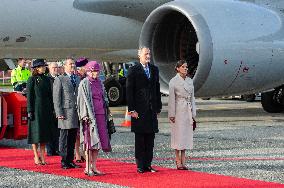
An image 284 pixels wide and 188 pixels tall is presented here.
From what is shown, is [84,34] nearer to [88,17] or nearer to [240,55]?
[88,17]

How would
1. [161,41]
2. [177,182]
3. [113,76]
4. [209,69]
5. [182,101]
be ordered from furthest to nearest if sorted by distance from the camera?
[113,76] < [161,41] < [209,69] < [182,101] < [177,182]

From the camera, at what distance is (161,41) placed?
538 inches

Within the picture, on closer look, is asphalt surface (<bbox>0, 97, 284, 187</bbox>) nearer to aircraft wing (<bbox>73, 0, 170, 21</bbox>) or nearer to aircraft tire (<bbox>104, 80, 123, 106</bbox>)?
aircraft wing (<bbox>73, 0, 170, 21</bbox>)

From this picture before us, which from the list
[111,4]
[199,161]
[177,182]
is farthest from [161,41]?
[177,182]

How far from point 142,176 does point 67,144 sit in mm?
1179

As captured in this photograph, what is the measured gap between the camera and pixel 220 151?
32.0 ft

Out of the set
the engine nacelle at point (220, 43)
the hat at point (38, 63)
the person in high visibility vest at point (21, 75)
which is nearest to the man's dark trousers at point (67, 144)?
the hat at point (38, 63)

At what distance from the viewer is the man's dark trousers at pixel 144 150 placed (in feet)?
26.1

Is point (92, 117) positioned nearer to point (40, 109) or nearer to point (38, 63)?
point (40, 109)

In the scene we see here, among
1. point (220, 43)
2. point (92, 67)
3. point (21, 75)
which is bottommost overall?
point (92, 67)

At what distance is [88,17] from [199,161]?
20.4 feet

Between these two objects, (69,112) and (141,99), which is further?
(69,112)

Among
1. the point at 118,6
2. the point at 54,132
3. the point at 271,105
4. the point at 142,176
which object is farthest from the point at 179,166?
the point at 271,105

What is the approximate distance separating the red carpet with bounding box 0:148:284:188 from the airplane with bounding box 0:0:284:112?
426 centimetres
